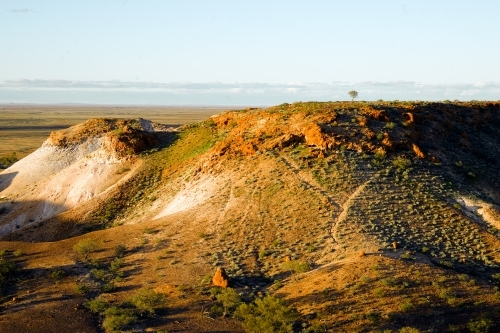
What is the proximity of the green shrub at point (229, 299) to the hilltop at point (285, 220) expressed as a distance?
42cm

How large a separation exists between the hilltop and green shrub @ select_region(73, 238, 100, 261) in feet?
0.86

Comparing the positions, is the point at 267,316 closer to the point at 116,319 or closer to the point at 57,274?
the point at 116,319

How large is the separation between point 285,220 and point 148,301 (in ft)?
31.4

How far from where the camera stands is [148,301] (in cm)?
2153

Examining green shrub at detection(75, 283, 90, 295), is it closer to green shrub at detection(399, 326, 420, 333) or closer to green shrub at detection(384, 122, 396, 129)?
green shrub at detection(399, 326, 420, 333)

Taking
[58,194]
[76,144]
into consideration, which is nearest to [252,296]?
[58,194]

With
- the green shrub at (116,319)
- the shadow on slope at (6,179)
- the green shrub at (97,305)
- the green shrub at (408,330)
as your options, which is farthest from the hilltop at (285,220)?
the shadow on slope at (6,179)

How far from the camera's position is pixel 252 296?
2223cm

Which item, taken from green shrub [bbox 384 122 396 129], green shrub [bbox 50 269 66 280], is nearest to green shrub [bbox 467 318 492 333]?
green shrub [bbox 50 269 66 280]

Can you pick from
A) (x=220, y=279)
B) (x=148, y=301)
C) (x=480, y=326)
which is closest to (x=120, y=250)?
(x=148, y=301)

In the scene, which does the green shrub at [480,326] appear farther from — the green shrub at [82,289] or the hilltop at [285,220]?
the green shrub at [82,289]

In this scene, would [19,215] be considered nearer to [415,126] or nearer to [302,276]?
[302,276]

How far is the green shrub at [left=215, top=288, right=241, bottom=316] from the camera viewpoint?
21328mm

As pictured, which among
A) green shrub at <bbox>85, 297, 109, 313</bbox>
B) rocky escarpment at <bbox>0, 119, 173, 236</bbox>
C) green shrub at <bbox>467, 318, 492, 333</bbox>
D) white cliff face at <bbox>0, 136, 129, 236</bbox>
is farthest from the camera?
rocky escarpment at <bbox>0, 119, 173, 236</bbox>
